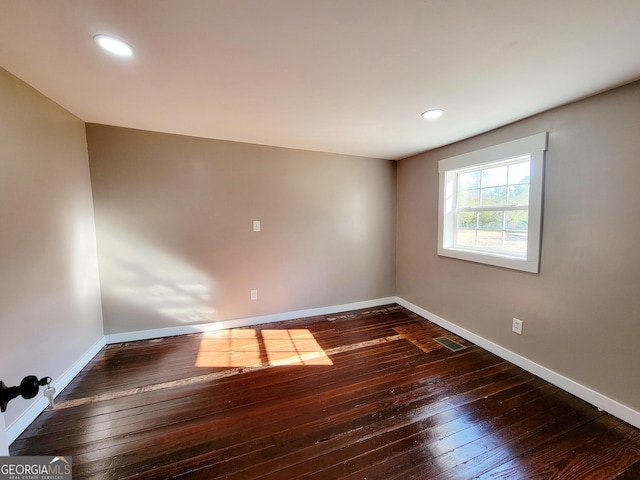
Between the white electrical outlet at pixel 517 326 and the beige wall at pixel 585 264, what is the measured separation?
40mm

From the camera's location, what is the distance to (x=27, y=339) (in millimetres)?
1661

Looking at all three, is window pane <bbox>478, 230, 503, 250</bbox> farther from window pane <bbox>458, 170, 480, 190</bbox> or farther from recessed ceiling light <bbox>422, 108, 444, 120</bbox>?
recessed ceiling light <bbox>422, 108, 444, 120</bbox>

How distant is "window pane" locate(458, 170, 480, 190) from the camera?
2.76 m

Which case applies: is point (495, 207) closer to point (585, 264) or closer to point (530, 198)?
point (530, 198)

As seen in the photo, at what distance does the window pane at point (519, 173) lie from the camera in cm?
226

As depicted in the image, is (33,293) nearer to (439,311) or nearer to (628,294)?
(439,311)

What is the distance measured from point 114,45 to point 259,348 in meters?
2.51

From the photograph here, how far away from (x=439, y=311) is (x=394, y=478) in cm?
217

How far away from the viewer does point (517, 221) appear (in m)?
2.34

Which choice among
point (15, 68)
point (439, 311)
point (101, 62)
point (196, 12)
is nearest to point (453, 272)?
point (439, 311)

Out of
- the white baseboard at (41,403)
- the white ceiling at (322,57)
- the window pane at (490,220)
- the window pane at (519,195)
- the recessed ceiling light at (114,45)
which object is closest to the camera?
the white ceiling at (322,57)

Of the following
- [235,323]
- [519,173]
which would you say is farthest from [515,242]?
[235,323]

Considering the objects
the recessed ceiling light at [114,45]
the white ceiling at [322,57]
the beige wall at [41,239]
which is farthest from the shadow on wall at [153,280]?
the recessed ceiling light at [114,45]

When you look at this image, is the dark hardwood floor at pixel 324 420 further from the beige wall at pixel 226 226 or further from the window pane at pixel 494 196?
the window pane at pixel 494 196
